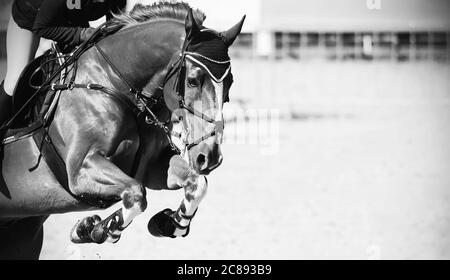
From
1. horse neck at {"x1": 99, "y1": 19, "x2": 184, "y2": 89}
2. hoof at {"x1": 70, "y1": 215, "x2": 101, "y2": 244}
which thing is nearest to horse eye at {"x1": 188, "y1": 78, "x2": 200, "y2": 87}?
horse neck at {"x1": 99, "y1": 19, "x2": 184, "y2": 89}

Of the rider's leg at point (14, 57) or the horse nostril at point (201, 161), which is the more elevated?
the rider's leg at point (14, 57)

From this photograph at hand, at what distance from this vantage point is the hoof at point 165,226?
9.64 ft

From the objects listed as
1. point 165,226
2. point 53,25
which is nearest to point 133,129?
point 165,226

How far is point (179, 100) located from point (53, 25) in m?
0.59

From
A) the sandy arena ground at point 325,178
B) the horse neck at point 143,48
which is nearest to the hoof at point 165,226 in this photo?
the horse neck at point 143,48

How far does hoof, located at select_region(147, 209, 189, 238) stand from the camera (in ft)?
9.64

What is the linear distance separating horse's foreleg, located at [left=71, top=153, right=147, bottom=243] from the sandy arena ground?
1.33m

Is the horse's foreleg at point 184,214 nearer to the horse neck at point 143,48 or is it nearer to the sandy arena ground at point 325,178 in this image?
the horse neck at point 143,48

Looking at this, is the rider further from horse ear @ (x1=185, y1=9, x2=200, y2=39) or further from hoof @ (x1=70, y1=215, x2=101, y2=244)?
hoof @ (x1=70, y1=215, x2=101, y2=244)

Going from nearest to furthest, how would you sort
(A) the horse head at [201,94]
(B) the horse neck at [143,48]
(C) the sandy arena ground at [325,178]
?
1. (A) the horse head at [201,94]
2. (B) the horse neck at [143,48]
3. (C) the sandy arena ground at [325,178]

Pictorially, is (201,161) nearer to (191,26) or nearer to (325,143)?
(191,26)

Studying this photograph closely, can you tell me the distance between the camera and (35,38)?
320cm
